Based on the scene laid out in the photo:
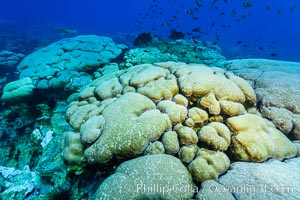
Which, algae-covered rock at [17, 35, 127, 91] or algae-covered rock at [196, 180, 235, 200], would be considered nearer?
algae-covered rock at [196, 180, 235, 200]

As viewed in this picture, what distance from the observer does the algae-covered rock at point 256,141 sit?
3.95 metres

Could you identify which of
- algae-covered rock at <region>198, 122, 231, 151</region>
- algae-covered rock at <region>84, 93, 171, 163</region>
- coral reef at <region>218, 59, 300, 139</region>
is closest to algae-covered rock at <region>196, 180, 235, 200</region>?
algae-covered rock at <region>198, 122, 231, 151</region>

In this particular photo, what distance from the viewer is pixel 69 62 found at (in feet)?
27.4

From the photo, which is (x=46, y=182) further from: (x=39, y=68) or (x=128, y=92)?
(x=39, y=68)

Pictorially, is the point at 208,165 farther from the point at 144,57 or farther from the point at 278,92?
the point at 144,57

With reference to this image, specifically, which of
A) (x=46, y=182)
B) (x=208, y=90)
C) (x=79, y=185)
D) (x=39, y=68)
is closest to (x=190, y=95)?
(x=208, y=90)

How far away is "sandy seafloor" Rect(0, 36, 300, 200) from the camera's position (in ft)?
11.3

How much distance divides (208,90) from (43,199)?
3864 mm

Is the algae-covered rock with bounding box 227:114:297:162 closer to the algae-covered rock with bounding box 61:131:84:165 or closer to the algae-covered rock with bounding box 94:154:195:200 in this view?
the algae-covered rock with bounding box 94:154:195:200

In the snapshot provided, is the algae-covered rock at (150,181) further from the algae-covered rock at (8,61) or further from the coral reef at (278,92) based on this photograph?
the algae-covered rock at (8,61)

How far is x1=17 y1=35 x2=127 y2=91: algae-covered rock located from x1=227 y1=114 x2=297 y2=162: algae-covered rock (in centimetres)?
483

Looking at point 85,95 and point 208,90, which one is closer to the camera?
point 208,90

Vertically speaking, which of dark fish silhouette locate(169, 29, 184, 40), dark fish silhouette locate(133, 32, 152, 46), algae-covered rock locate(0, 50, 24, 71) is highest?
dark fish silhouette locate(169, 29, 184, 40)

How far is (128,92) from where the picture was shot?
5031 mm
